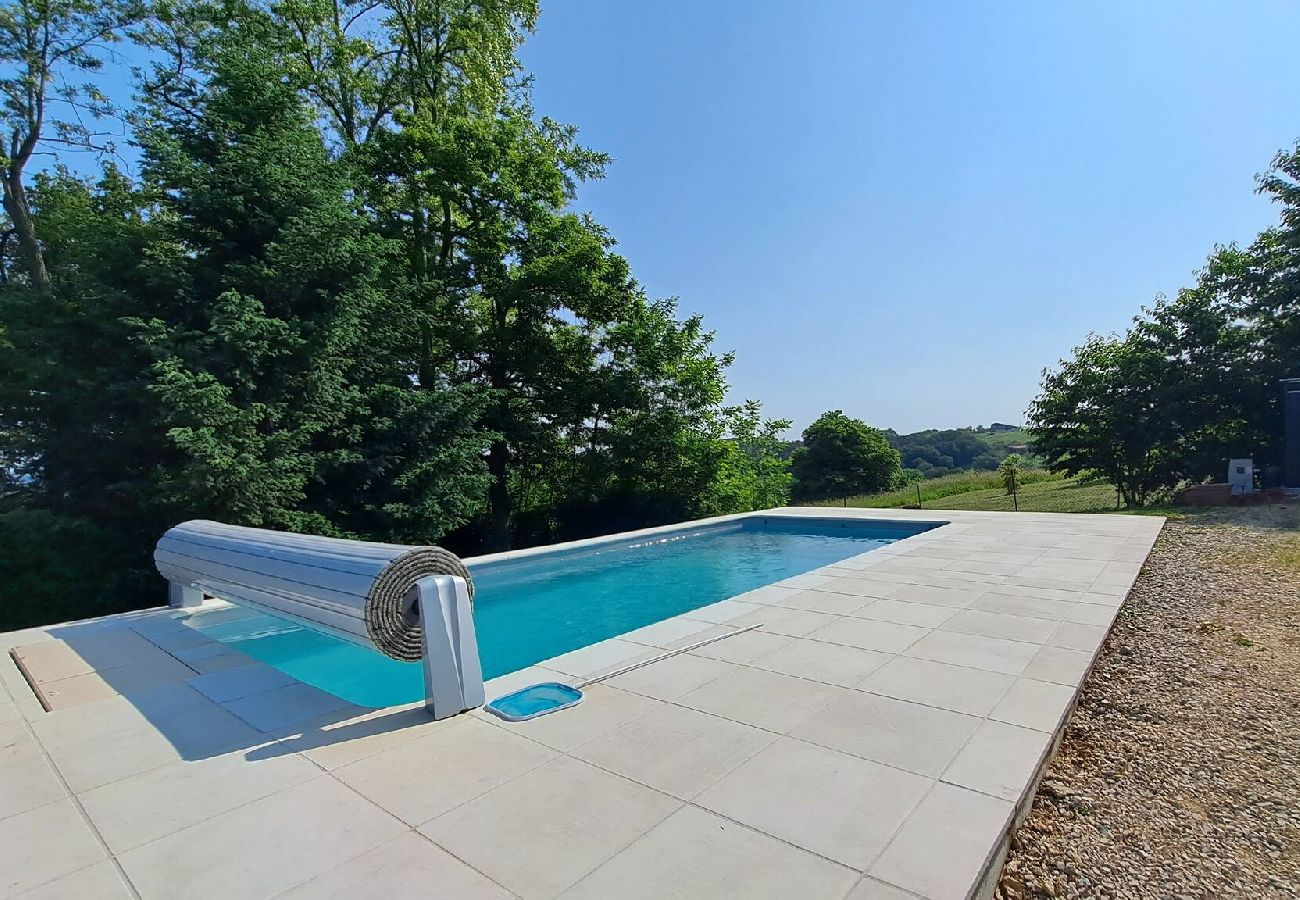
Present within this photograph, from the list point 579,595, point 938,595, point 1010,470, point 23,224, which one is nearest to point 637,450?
point 579,595

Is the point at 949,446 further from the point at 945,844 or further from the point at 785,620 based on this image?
the point at 945,844

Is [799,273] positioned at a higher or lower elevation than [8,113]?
lower

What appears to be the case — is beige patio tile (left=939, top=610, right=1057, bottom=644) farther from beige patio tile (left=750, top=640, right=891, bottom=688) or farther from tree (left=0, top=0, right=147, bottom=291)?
tree (left=0, top=0, right=147, bottom=291)

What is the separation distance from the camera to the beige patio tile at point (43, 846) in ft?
6.54

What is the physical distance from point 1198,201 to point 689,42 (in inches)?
353

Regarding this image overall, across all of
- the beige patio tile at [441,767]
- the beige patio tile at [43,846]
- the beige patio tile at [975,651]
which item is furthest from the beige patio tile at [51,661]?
the beige patio tile at [975,651]

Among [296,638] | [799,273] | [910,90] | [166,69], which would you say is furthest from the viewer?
[799,273]

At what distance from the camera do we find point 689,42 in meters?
10.9

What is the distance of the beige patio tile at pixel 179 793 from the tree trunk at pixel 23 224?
426 inches

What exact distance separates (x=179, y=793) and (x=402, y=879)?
1261 millimetres

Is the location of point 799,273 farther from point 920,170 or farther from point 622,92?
point 622,92

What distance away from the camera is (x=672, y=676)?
362cm

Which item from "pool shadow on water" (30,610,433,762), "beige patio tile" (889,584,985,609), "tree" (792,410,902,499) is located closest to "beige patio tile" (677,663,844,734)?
"pool shadow on water" (30,610,433,762)

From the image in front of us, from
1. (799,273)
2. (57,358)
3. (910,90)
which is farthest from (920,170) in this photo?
(57,358)
